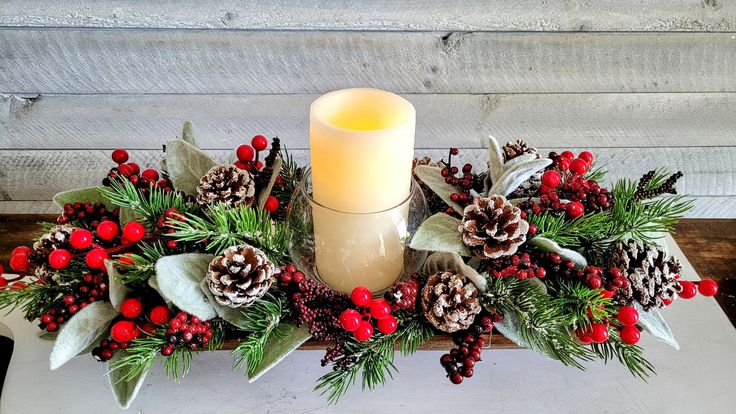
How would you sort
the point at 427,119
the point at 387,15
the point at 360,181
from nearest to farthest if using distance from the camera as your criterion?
the point at 360,181, the point at 387,15, the point at 427,119

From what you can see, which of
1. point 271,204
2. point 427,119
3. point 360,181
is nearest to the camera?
point 360,181

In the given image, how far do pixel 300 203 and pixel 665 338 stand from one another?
0.36 m

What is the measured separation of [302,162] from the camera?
3.13 feet

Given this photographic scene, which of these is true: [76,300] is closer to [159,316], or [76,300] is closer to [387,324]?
[159,316]

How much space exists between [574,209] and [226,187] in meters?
0.32

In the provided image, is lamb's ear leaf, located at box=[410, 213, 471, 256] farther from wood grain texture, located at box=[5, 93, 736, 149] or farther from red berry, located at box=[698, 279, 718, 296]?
wood grain texture, located at box=[5, 93, 736, 149]

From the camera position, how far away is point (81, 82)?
83cm

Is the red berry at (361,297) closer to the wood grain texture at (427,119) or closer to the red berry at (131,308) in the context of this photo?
Answer: the red berry at (131,308)

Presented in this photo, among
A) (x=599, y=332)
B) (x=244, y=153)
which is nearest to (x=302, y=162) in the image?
(x=244, y=153)

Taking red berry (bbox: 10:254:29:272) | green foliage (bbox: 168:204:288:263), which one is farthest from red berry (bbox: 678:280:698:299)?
red berry (bbox: 10:254:29:272)

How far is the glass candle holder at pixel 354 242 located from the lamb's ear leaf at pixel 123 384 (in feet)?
0.57

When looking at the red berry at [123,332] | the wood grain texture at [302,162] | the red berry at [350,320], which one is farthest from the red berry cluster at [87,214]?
the wood grain texture at [302,162]

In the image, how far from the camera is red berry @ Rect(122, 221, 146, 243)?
0.50 metres

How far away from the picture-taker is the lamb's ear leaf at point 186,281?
461 mm
